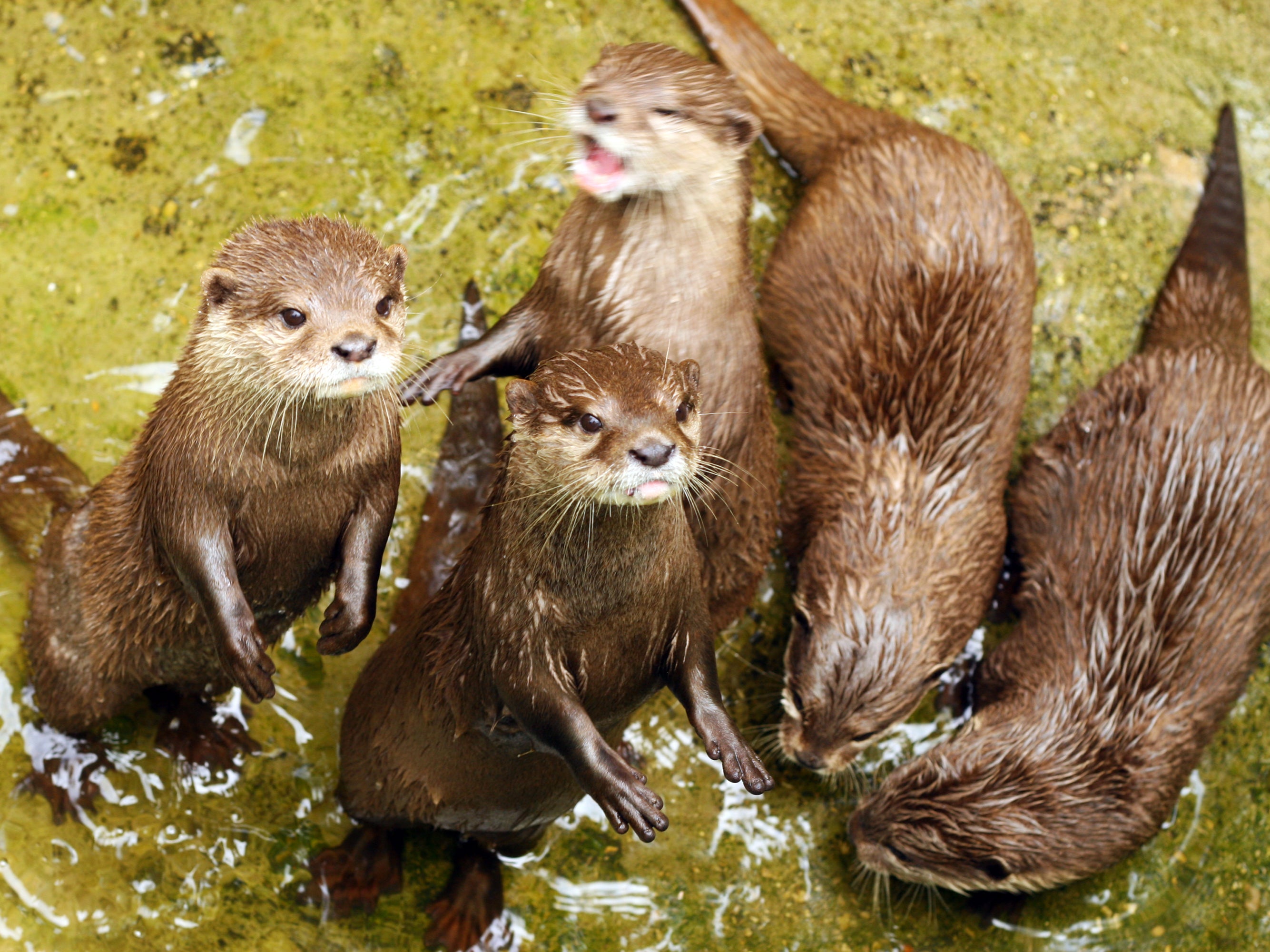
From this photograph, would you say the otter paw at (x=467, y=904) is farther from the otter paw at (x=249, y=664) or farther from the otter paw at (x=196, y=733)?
the otter paw at (x=249, y=664)

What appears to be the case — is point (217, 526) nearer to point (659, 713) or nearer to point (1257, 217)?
point (659, 713)

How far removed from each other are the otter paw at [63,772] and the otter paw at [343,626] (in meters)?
0.80

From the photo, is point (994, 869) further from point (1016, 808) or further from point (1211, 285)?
point (1211, 285)

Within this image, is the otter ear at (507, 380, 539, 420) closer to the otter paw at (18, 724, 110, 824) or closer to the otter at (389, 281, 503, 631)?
the otter at (389, 281, 503, 631)

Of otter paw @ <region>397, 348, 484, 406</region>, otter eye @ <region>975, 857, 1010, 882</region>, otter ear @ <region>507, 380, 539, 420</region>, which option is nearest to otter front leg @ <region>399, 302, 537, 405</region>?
otter paw @ <region>397, 348, 484, 406</region>

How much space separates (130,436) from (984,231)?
2243mm

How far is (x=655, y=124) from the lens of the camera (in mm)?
2590

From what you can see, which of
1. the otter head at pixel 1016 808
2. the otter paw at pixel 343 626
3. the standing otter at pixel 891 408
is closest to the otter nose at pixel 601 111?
the otter paw at pixel 343 626

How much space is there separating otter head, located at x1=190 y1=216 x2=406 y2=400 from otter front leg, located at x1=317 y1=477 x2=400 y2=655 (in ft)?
0.91

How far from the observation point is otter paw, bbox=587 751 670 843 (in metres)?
2.26

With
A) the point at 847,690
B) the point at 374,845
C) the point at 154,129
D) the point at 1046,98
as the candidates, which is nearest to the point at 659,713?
the point at 847,690

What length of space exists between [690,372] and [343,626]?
2.59ft

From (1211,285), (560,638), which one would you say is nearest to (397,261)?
Result: (560,638)

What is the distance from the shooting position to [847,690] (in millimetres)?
3143
